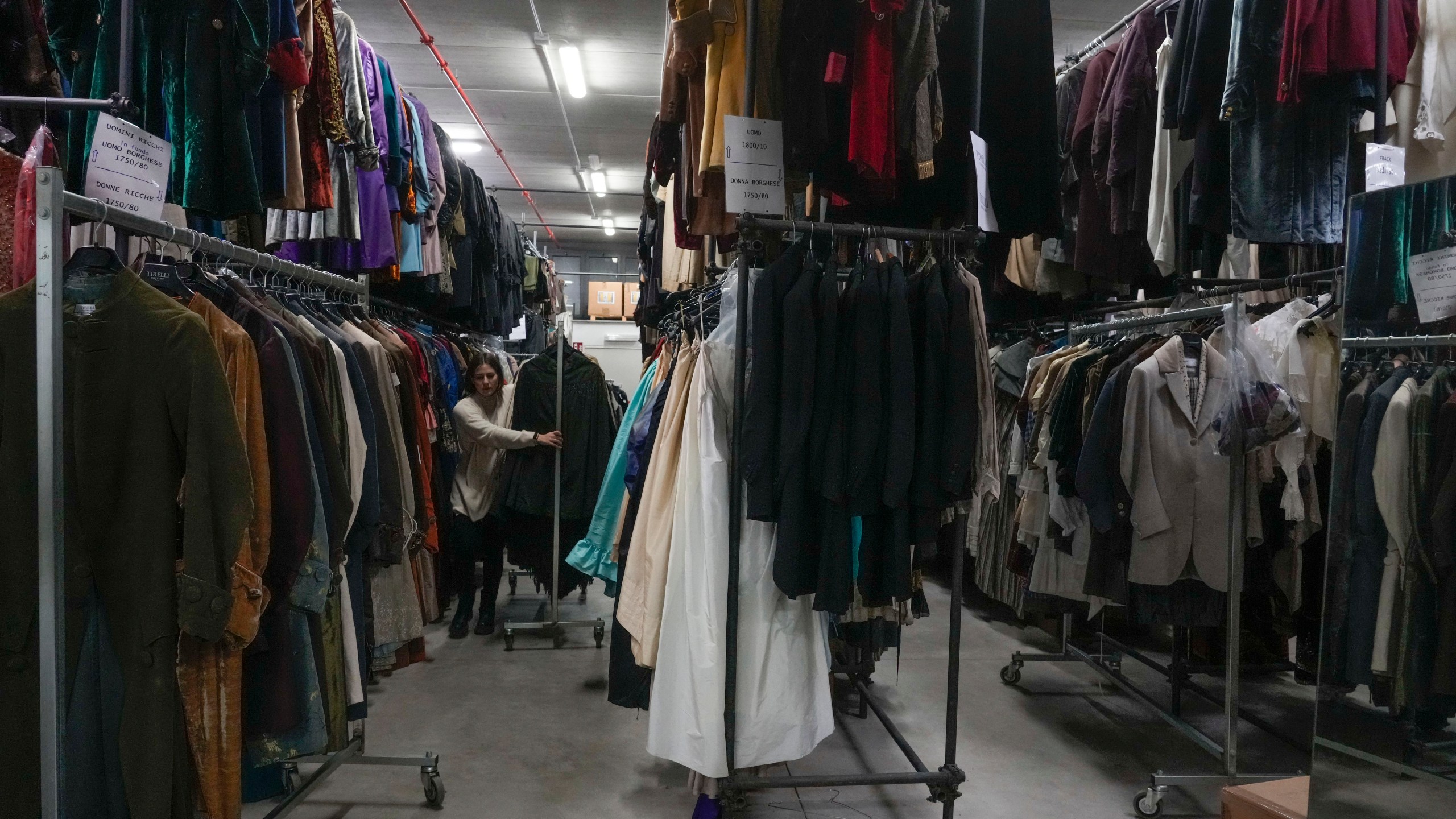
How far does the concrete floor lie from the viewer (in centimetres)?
274

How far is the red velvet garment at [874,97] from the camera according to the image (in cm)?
222

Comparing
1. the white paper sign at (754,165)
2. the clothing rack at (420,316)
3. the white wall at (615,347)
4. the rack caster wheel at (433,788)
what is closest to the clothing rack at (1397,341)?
the white paper sign at (754,165)

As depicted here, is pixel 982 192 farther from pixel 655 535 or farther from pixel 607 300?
pixel 607 300

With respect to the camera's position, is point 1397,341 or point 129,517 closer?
point 1397,341

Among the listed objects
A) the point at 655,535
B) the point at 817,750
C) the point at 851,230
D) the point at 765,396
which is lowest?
the point at 817,750

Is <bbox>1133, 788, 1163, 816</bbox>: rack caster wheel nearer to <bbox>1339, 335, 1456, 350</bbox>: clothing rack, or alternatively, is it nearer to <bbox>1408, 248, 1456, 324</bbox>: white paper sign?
<bbox>1339, 335, 1456, 350</bbox>: clothing rack

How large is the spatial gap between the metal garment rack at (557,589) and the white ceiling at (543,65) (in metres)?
2.96

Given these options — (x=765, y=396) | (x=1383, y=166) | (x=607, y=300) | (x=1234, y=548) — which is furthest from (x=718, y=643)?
(x=607, y=300)

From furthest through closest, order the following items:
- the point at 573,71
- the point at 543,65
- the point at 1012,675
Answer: the point at 543,65
the point at 573,71
the point at 1012,675

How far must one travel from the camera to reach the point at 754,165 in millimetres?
2256

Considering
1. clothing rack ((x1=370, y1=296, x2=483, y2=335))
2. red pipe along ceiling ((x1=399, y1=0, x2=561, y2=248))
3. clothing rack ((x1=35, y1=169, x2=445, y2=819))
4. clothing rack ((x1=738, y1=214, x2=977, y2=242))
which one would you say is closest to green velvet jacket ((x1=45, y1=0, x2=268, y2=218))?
clothing rack ((x1=35, y1=169, x2=445, y2=819))

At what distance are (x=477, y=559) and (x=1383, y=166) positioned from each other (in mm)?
4332

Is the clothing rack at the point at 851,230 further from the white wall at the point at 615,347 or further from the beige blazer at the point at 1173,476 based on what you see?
the white wall at the point at 615,347

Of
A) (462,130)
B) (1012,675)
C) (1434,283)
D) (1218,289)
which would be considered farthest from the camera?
(462,130)
